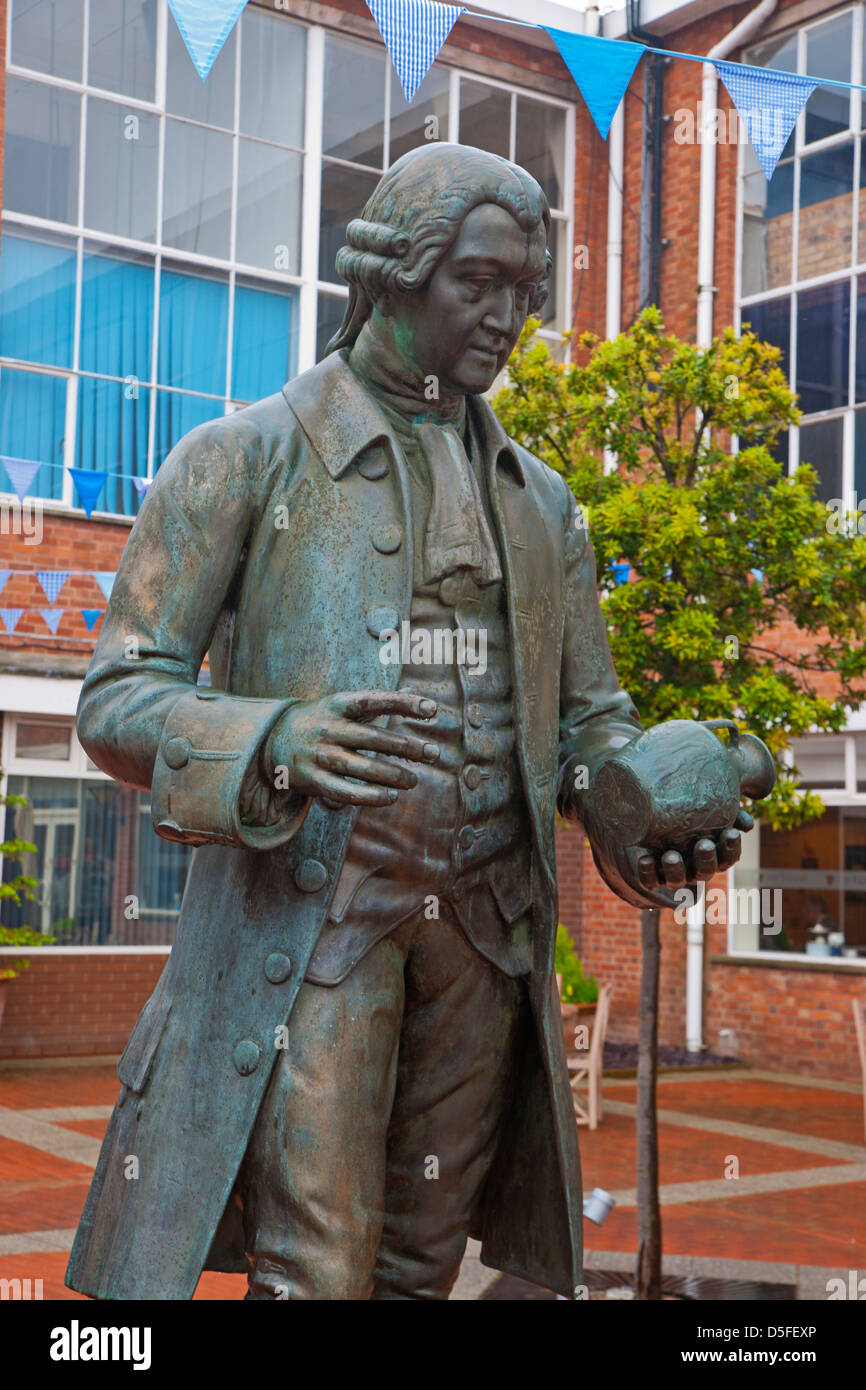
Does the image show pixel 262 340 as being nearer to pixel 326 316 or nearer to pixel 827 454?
pixel 326 316

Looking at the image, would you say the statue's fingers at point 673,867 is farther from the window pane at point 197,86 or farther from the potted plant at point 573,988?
the window pane at point 197,86

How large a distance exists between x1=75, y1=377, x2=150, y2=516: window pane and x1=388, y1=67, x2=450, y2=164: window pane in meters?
3.63

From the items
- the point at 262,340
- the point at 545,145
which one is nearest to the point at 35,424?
the point at 262,340

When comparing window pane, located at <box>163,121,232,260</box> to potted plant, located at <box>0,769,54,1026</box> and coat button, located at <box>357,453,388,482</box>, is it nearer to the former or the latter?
potted plant, located at <box>0,769,54,1026</box>

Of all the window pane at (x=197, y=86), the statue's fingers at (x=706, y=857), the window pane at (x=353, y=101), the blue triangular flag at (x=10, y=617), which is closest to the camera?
the statue's fingers at (x=706, y=857)

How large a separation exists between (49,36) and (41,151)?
0.92 meters

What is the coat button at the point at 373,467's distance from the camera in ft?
7.80

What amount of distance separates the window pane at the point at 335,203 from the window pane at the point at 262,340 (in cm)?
56

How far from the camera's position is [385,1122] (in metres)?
2.26

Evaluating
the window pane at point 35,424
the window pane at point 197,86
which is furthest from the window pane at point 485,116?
the window pane at point 35,424

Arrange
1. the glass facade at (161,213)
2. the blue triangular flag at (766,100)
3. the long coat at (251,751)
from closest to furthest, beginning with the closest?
the long coat at (251,751)
the blue triangular flag at (766,100)
the glass facade at (161,213)

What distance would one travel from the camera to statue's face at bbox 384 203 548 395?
2324mm

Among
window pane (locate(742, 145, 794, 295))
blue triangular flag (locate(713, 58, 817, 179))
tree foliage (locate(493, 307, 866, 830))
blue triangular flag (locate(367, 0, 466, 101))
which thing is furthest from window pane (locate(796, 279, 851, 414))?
blue triangular flag (locate(367, 0, 466, 101))

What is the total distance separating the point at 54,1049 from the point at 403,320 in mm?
12016
